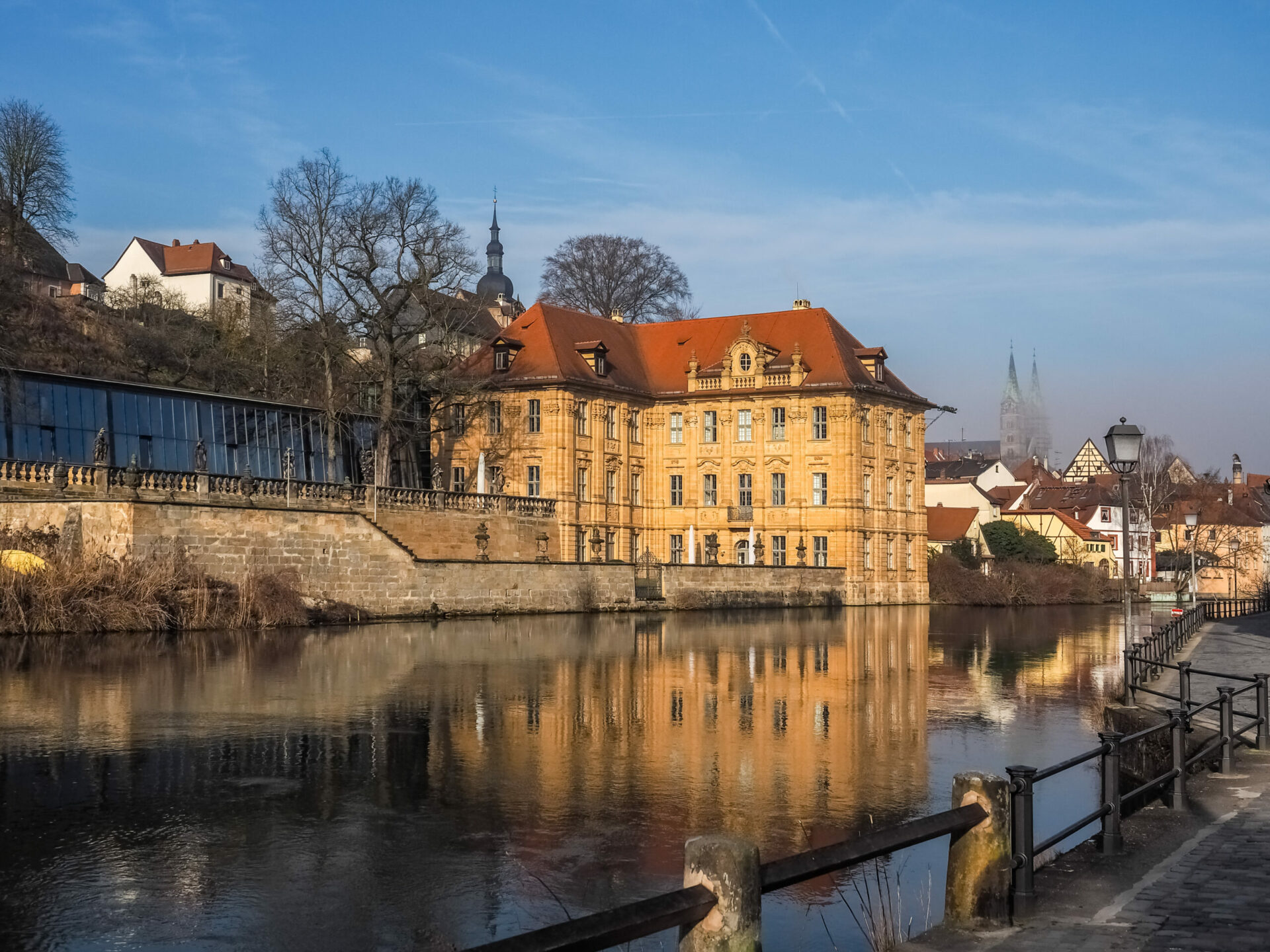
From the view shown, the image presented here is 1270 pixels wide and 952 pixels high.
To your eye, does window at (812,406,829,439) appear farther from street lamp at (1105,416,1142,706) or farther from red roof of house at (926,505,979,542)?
street lamp at (1105,416,1142,706)

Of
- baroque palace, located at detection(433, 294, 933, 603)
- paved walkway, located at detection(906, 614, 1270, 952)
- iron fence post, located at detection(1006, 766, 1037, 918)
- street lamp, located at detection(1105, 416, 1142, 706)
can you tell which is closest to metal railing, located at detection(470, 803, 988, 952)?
iron fence post, located at detection(1006, 766, 1037, 918)

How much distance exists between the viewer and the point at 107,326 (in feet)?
239

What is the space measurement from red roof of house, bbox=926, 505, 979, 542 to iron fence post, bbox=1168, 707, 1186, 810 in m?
75.6

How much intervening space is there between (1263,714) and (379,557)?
101 feet

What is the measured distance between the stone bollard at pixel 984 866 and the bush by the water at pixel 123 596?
2781cm

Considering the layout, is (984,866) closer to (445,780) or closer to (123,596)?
(445,780)

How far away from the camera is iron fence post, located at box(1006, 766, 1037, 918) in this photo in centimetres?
810

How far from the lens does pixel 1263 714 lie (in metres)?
14.6

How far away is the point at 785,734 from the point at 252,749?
22.3 ft

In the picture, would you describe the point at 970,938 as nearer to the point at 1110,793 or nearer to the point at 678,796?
the point at 1110,793

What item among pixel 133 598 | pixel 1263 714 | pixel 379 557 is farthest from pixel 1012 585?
pixel 1263 714

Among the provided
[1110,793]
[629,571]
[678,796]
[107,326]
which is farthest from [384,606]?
[107,326]

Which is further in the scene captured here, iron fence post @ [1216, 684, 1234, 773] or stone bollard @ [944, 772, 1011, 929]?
iron fence post @ [1216, 684, 1234, 773]

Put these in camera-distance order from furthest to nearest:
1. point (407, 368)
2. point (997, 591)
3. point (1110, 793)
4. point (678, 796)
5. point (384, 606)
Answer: point (997, 591)
point (407, 368)
point (384, 606)
point (678, 796)
point (1110, 793)
